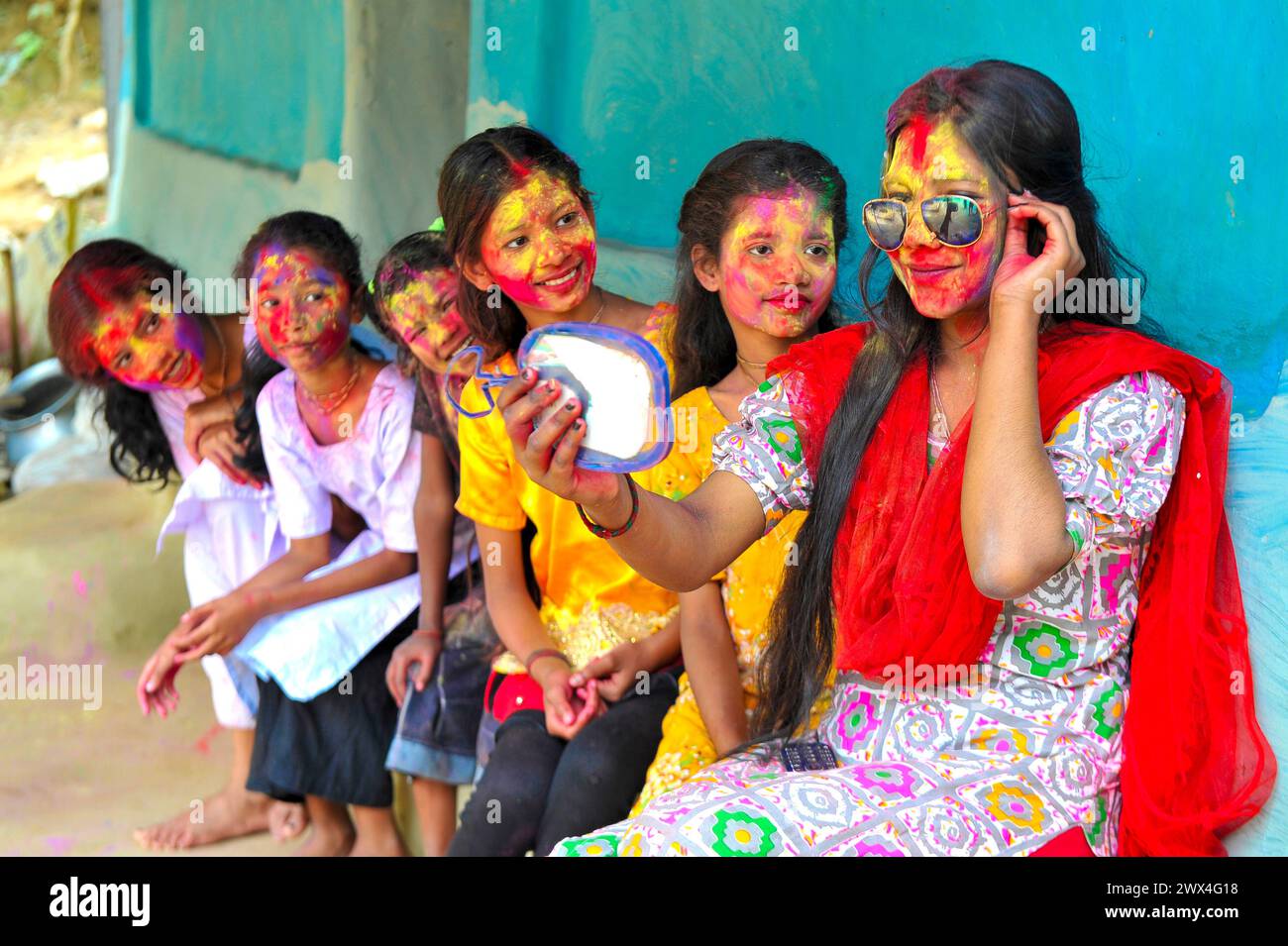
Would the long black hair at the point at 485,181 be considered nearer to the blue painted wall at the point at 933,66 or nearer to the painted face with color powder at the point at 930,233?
the blue painted wall at the point at 933,66

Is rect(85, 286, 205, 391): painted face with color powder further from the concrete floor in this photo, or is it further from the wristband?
the wristband

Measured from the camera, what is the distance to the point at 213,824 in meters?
3.11

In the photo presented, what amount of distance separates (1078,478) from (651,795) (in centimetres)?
80

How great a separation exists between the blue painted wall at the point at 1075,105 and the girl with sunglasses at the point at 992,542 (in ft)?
0.50

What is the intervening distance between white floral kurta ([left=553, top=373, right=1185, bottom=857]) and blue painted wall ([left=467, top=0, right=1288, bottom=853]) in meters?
0.22

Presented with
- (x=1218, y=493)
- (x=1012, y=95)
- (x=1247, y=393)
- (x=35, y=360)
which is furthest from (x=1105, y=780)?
(x=35, y=360)

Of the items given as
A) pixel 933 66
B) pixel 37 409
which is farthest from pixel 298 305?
pixel 37 409

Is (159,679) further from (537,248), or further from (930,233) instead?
(930,233)

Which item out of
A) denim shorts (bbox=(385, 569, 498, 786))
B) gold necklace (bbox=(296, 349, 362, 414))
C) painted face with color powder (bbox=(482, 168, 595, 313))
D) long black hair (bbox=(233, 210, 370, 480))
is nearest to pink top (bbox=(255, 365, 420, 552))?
gold necklace (bbox=(296, 349, 362, 414))

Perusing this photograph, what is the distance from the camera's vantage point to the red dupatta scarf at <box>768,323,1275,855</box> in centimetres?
173

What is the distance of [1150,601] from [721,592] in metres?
0.71

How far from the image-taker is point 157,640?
4.04 m

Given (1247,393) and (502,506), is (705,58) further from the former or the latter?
(1247,393)

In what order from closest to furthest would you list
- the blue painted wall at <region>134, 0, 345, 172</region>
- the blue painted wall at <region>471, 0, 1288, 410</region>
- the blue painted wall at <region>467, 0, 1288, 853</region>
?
the blue painted wall at <region>467, 0, 1288, 853</region>, the blue painted wall at <region>471, 0, 1288, 410</region>, the blue painted wall at <region>134, 0, 345, 172</region>
